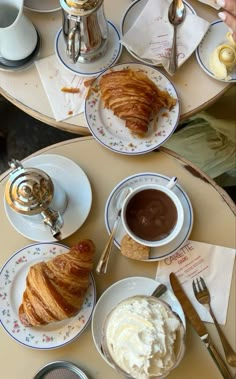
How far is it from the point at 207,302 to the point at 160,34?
0.62m

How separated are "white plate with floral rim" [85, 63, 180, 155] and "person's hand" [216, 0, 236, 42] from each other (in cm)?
18

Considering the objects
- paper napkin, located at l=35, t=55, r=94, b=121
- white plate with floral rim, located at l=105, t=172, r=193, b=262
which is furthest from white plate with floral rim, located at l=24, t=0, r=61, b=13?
white plate with floral rim, located at l=105, t=172, r=193, b=262

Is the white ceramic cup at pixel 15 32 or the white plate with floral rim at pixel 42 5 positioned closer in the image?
the white ceramic cup at pixel 15 32

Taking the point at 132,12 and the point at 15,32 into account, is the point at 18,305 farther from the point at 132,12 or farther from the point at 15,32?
the point at 132,12

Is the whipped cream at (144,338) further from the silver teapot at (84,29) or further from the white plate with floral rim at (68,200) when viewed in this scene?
the silver teapot at (84,29)

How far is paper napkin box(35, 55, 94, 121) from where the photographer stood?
1244 mm

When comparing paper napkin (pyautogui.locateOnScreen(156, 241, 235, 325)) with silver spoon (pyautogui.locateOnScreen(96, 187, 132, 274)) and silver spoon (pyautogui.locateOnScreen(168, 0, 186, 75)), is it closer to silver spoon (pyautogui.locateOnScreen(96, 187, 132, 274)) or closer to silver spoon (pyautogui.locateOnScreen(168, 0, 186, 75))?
silver spoon (pyautogui.locateOnScreen(96, 187, 132, 274))

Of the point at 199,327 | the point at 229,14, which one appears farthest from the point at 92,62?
the point at 199,327

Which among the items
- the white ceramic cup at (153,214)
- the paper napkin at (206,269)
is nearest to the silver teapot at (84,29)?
the white ceramic cup at (153,214)

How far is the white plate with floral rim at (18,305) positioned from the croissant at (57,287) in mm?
31

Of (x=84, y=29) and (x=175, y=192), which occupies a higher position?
(x=84, y=29)

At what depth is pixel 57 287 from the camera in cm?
108

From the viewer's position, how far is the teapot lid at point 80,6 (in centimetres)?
113

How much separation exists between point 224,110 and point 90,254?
26.2 inches
